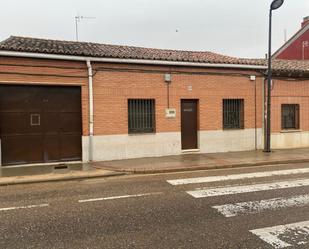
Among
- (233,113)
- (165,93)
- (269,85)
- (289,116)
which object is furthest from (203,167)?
(289,116)

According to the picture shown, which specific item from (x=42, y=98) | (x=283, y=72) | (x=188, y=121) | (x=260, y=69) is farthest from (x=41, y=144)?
(x=283, y=72)

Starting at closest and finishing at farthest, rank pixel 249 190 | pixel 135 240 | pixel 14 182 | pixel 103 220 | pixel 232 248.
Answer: pixel 232 248
pixel 135 240
pixel 103 220
pixel 249 190
pixel 14 182

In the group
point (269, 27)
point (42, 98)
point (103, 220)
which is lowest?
point (103, 220)

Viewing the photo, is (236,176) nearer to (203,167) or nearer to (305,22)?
(203,167)

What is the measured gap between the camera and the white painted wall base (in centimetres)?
1120

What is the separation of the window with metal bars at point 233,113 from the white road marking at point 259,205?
7180 mm

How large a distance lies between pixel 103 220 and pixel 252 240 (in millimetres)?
2365

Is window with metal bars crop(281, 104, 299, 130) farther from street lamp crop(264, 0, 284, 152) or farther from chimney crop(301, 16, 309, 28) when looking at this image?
chimney crop(301, 16, 309, 28)

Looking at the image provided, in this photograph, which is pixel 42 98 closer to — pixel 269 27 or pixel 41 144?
pixel 41 144

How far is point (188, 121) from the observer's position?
12742mm

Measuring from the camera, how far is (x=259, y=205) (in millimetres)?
5809

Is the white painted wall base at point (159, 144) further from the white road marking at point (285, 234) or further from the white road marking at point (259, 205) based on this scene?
the white road marking at point (285, 234)

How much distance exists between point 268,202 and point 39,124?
7.88 meters

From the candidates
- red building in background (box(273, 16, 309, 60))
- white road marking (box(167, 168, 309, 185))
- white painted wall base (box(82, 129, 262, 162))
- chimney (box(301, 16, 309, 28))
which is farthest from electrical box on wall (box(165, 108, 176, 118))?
chimney (box(301, 16, 309, 28))
